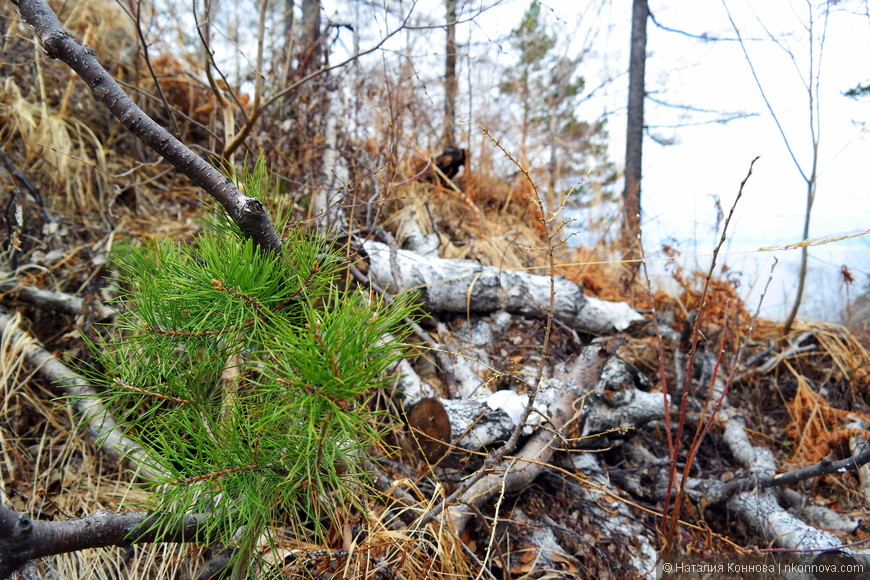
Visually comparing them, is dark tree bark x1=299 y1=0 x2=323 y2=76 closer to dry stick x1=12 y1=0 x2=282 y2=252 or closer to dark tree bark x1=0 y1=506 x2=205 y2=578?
dry stick x1=12 y1=0 x2=282 y2=252

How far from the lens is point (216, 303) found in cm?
85

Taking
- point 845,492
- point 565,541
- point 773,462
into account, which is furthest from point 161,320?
point 845,492

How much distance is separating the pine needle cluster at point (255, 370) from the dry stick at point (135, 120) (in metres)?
0.06

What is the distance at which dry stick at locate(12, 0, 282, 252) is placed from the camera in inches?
37.4

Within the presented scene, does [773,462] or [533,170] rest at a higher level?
[533,170]

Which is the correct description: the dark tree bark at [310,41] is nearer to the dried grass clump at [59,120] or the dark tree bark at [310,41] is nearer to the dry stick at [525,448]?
the dried grass clump at [59,120]

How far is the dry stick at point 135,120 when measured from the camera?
951mm

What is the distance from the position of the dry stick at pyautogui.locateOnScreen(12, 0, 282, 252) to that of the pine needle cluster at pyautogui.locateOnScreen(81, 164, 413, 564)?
0.21ft

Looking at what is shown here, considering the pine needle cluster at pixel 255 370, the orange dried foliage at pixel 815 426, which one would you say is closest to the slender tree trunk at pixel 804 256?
the orange dried foliage at pixel 815 426

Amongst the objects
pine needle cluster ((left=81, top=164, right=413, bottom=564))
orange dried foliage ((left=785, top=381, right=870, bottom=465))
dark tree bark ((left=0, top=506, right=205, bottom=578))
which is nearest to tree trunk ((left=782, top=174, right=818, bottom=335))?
orange dried foliage ((left=785, top=381, right=870, bottom=465))

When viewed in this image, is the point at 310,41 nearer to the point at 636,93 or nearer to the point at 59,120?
the point at 59,120

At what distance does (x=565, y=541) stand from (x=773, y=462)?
3.54ft

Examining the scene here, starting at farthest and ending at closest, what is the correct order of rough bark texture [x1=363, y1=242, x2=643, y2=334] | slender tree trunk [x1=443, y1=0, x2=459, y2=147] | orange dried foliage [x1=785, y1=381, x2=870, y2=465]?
slender tree trunk [x1=443, y1=0, x2=459, y2=147]
rough bark texture [x1=363, y1=242, x2=643, y2=334]
orange dried foliage [x1=785, y1=381, x2=870, y2=465]

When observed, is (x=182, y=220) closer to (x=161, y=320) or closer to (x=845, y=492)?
(x=161, y=320)
